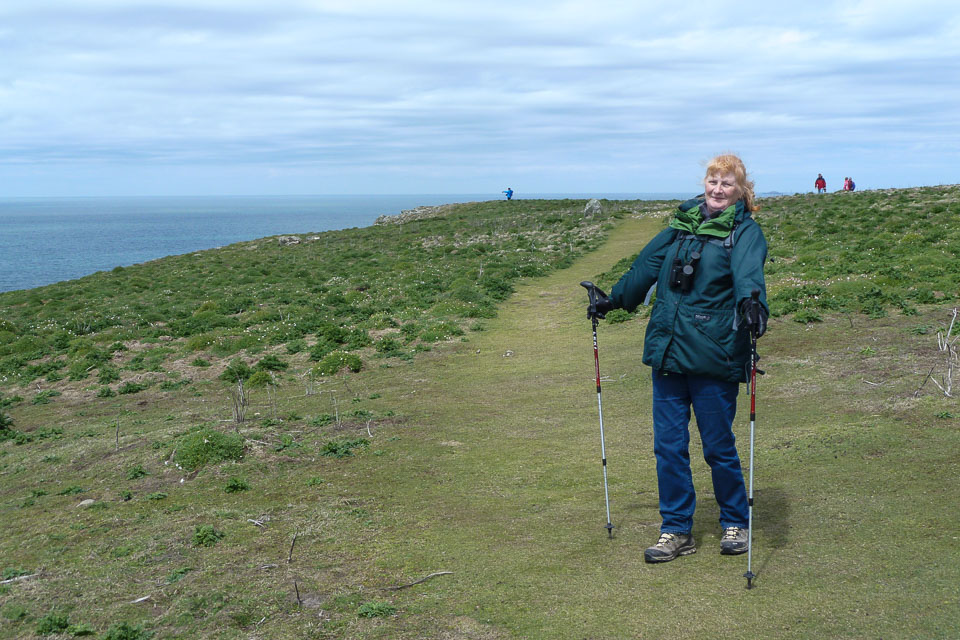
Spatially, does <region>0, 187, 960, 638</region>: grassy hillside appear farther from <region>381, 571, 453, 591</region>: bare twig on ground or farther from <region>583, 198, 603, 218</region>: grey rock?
<region>583, 198, 603, 218</region>: grey rock

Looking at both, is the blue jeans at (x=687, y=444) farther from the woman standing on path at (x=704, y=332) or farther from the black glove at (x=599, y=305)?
the black glove at (x=599, y=305)

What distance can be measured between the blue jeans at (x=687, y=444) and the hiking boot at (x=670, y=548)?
5 centimetres

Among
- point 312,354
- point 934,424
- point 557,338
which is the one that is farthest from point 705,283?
point 312,354

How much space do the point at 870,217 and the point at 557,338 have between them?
71.1ft

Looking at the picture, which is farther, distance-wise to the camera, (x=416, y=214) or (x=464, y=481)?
(x=416, y=214)

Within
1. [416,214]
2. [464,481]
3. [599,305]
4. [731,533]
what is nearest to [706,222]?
[599,305]

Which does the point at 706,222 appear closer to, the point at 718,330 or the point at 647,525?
the point at 718,330

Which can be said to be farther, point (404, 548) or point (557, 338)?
point (557, 338)

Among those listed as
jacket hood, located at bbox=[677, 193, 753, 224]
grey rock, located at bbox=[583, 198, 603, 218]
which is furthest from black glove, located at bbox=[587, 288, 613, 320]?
grey rock, located at bbox=[583, 198, 603, 218]

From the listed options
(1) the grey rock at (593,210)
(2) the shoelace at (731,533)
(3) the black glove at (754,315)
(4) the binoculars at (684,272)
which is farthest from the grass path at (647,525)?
(1) the grey rock at (593,210)

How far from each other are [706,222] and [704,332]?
819mm

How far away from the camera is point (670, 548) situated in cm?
601

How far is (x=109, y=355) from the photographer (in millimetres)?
20641

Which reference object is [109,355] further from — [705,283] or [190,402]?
[705,283]
